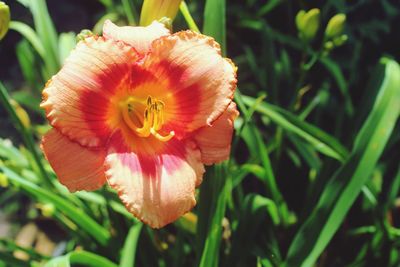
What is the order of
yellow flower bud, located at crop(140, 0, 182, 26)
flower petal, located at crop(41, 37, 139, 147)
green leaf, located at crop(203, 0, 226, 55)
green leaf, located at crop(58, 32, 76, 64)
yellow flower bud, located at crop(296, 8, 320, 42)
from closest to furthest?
1. flower petal, located at crop(41, 37, 139, 147)
2. yellow flower bud, located at crop(140, 0, 182, 26)
3. green leaf, located at crop(203, 0, 226, 55)
4. yellow flower bud, located at crop(296, 8, 320, 42)
5. green leaf, located at crop(58, 32, 76, 64)

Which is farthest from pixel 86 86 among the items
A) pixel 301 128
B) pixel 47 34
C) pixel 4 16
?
pixel 47 34

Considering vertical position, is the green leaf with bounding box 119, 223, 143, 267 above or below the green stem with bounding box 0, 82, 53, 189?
below

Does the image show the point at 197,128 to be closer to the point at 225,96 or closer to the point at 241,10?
the point at 225,96

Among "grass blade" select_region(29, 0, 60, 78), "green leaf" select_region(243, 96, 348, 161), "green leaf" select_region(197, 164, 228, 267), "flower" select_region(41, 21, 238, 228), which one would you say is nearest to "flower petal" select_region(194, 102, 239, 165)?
"flower" select_region(41, 21, 238, 228)

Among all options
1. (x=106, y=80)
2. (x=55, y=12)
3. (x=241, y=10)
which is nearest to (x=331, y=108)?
(x=241, y=10)

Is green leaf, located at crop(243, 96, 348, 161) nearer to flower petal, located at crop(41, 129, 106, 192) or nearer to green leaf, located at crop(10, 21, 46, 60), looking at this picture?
flower petal, located at crop(41, 129, 106, 192)

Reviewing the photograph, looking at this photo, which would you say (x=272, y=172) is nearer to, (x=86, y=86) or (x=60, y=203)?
(x=60, y=203)

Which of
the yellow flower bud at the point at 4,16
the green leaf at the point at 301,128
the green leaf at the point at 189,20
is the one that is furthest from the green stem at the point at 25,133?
the green leaf at the point at 301,128
